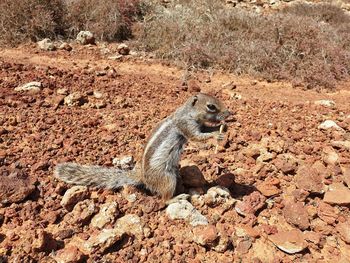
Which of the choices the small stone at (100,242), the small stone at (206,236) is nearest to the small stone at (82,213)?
the small stone at (100,242)

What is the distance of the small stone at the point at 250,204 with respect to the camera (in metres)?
4.25

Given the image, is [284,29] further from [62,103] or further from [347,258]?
[347,258]

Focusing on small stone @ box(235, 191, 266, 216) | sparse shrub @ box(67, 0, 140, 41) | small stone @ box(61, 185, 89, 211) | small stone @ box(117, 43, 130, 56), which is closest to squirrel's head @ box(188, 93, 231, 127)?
small stone @ box(235, 191, 266, 216)

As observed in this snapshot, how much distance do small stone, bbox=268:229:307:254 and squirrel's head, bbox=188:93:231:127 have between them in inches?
53.1

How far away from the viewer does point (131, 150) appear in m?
5.14

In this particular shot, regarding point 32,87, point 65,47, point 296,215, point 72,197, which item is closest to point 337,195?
point 296,215

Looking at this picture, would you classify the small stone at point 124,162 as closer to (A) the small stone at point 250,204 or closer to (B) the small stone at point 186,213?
(B) the small stone at point 186,213

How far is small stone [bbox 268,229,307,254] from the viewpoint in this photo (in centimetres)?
388

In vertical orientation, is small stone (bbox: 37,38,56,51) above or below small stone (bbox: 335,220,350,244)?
above

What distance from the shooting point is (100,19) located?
32.7 ft

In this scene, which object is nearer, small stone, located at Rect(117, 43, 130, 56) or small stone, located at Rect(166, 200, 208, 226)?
small stone, located at Rect(166, 200, 208, 226)

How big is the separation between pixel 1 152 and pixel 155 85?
3379 millimetres

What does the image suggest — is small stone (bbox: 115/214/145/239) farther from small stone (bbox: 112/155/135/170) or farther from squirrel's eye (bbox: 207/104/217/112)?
squirrel's eye (bbox: 207/104/217/112)

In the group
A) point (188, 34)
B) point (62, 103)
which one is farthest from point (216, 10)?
point (62, 103)
